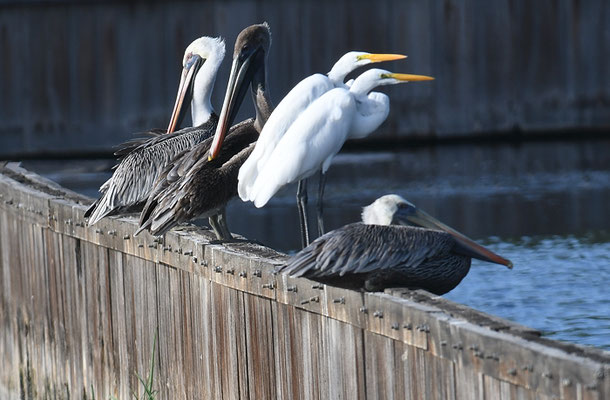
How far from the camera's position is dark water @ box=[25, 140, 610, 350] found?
912 cm

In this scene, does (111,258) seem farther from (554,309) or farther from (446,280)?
(554,309)

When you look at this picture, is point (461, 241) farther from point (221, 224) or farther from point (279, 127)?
point (221, 224)

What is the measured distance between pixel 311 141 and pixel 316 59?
11.2m

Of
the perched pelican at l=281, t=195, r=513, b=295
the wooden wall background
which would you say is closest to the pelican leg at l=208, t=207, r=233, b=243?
the perched pelican at l=281, t=195, r=513, b=295

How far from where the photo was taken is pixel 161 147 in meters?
6.76

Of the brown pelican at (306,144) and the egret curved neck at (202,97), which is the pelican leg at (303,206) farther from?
the egret curved neck at (202,97)

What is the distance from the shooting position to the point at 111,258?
6.20 meters

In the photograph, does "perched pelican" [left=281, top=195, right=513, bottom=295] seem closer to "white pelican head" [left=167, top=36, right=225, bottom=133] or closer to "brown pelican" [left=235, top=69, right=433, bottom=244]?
"brown pelican" [left=235, top=69, right=433, bottom=244]

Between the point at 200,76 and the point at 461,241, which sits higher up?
the point at 200,76

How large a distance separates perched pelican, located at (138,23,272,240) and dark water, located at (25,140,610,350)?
3081 millimetres

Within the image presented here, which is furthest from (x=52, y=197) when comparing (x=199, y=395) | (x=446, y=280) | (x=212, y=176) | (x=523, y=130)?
(x=523, y=130)

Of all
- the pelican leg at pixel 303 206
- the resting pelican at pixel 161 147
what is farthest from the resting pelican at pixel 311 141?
the resting pelican at pixel 161 147

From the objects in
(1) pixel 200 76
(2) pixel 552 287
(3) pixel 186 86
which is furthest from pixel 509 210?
(1) pixel 200 76

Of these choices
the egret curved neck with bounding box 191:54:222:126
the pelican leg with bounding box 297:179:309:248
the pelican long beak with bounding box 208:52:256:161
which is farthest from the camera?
the egret curved neck with bounding box 191:54:222:126
